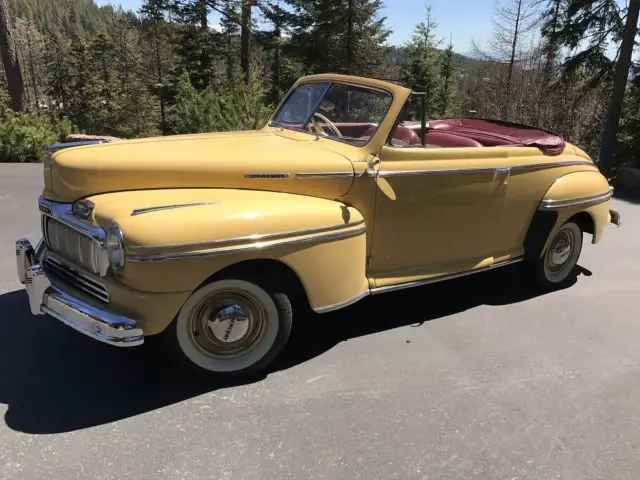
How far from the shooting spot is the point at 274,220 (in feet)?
9.52

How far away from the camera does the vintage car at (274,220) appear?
8.70 ft

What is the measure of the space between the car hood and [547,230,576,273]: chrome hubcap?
2205 mm

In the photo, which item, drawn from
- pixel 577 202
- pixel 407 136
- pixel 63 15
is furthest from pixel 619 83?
pixel 63 15

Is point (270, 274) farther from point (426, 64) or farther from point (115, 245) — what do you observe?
point (426, 64)

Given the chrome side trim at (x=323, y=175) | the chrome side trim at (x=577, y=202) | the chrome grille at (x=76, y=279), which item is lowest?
the chrome grille at (x=76, y=279)

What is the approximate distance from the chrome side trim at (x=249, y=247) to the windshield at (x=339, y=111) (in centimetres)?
74

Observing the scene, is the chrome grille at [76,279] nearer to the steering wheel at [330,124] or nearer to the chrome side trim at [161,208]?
the chrome side trim at [161,208]

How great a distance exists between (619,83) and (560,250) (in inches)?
392

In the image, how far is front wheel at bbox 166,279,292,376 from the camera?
2840 mm

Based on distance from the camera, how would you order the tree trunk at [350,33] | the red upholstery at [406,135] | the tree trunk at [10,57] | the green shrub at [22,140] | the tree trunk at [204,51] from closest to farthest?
the red upholstery at [406,135] < the green shrub at [22,140] < the tree trunk at [10,57] < the tree trunk at [350,33] < the tree trunk at [204,51]

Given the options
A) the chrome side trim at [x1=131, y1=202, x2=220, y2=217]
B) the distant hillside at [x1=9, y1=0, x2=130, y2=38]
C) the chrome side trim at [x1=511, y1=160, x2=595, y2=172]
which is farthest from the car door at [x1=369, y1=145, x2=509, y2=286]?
the distant hillside at [x1=9, y1=0, x2=130, y2=38]

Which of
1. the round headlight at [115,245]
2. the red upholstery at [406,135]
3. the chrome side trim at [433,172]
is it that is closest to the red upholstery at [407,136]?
the red upholstery at [406,135]

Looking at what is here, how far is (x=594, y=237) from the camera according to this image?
4867mm

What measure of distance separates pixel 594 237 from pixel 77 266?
4273 millimetres
